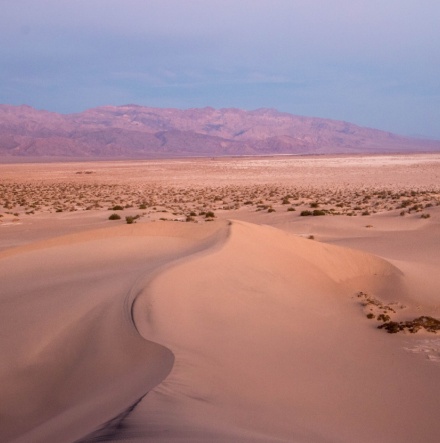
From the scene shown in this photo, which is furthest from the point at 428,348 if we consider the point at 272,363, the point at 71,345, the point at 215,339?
the point at 71,345

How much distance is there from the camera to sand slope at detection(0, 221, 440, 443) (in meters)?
4.89

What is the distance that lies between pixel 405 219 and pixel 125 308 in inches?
652

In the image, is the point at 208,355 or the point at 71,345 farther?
the point at 71,345

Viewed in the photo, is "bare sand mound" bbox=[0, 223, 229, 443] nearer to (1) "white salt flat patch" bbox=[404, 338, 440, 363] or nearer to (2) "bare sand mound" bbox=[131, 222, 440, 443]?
(2) "bare sand mound" bbox=[131, 222, 440, 443]

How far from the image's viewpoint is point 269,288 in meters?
9.71

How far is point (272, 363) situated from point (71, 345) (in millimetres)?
2469

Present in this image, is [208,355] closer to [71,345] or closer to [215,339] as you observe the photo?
[215,339]

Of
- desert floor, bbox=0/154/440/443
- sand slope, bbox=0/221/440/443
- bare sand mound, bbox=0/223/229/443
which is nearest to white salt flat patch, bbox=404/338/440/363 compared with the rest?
desert floor, bbox=0/154/440/443

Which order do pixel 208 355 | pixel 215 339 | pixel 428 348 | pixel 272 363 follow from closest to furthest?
pixel 208 355 → pixel 272 363 → pixel 215 339 → pixel 428 348

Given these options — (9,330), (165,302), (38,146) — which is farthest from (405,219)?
(38,146)

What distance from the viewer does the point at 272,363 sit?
648cm

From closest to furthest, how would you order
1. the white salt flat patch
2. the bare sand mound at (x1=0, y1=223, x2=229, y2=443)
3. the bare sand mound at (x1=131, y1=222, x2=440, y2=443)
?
1. the bare sand mound at (x1=131, y1=222, x2=440, y2=443)
2. the bare sand mound at (x1=0, y1=223, x2=229, y2=443)
3. the white salt flat patch

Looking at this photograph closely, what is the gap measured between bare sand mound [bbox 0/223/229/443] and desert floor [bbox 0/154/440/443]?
0.08 feet

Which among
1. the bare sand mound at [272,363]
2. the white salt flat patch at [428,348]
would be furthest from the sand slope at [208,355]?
the white salt flat patch at [428,348]
